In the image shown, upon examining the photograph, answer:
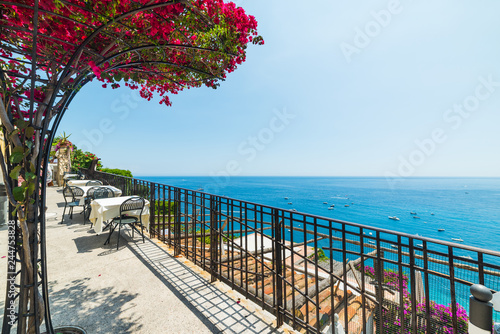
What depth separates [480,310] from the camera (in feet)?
3.33

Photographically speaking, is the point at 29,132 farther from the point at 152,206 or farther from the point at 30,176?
the point at 152,206

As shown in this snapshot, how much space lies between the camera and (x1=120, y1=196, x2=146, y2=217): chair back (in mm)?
4129

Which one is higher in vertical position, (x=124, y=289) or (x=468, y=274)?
(x=468, y=274)

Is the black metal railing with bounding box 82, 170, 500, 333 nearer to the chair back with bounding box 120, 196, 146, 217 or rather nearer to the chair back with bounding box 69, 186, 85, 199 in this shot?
the chair back with bounding box 120, 196, 146, 217

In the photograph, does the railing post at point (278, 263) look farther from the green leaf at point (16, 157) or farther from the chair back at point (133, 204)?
the chair back at point (133, 204)

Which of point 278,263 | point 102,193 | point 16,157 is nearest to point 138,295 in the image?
point 278,263

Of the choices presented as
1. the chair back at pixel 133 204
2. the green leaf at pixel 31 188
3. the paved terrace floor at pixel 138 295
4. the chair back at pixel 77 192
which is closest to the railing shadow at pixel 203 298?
the paved terrace floor at pixel 138 295

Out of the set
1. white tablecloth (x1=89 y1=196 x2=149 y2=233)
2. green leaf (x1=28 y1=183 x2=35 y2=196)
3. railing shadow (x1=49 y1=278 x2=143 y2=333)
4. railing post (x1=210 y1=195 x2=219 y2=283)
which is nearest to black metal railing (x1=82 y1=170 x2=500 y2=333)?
railing post (x1=210 y1=195 x2=219 y2=283)

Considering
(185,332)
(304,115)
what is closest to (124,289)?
(185,332)

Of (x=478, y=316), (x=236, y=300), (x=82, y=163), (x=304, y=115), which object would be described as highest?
(x=304, y=115)

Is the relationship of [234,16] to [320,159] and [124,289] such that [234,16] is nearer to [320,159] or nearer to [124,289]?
[124,289]

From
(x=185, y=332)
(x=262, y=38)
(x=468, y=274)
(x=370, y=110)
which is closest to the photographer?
(x=468, y=274)

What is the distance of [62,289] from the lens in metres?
2.61

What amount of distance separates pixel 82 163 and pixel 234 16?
1867 cm
